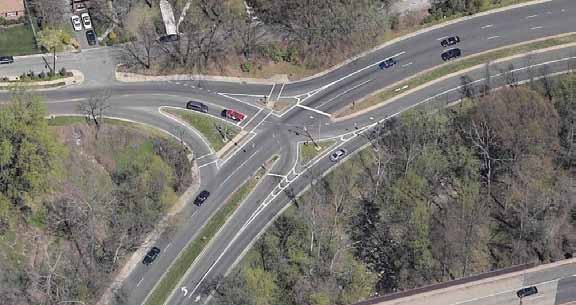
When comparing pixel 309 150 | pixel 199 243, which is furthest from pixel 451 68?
pixel 199 243

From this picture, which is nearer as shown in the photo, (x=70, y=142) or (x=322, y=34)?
(x=70, y=142)

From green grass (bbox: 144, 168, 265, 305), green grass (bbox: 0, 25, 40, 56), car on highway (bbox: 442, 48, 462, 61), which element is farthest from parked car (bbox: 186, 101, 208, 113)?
car on highway (bbox: 442, 48, 462, 61)

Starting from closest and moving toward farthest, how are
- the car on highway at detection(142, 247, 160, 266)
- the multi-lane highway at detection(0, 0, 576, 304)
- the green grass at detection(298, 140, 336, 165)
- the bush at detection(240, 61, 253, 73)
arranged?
1. the car on highway at detection(142, 247, 160, 266)
2. the multi-lane highway at detection(0, 0, 576, 304)
3. the green grass at detection(298, 140, 336, 165)
4. the bush at detection(240, 61, 253, 73)

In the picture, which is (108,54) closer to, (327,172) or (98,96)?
(98,96)

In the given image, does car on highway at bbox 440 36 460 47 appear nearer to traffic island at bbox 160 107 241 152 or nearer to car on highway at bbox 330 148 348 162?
car on highway at bbox 330 148 348 162

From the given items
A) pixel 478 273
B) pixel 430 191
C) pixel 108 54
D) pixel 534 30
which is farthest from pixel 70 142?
pixel 534 30

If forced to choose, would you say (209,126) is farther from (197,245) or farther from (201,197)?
(197,245)

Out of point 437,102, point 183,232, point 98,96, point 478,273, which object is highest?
point 98,96
